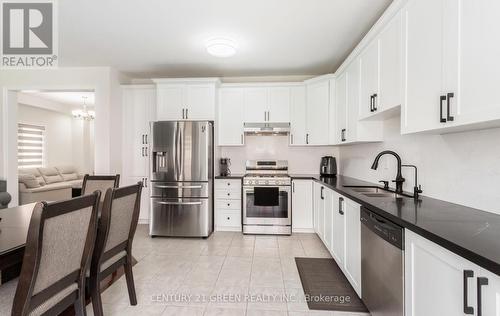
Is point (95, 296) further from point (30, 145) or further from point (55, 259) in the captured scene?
point (30, 145)

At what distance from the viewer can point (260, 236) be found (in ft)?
Result: 11.9

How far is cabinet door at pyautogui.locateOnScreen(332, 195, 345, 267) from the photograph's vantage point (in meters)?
2.31

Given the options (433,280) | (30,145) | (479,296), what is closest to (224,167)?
(433,280)

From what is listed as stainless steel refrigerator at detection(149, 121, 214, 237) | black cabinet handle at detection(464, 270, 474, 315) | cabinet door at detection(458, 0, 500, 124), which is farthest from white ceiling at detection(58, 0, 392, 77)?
black cabinet handle at detection(464, 270, 474, 315)

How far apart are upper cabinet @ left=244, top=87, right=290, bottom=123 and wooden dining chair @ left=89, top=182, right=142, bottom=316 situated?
244 cm

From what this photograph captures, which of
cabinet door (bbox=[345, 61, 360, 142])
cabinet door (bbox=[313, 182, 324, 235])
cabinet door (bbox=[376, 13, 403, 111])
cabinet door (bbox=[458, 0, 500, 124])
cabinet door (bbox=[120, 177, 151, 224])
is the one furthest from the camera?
cabinet door (bbox=[120, 177, 151, 224])

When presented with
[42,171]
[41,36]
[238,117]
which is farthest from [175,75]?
[42,171]

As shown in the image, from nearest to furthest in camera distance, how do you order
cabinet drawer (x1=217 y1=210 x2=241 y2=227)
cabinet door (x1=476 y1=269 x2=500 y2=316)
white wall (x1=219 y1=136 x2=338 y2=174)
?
cabinet door (x1=476 y1=269 x2=500 y2=316) → cabinet drawer (x1=217 y1=210 x2=241 y2=227) → white wall (x1=219 y1=136 x2=338 y2=174)

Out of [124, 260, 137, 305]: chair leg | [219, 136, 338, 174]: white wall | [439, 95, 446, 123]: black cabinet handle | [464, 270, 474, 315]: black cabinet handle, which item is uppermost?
[439, 95, 446, 123]: black cabinet handle

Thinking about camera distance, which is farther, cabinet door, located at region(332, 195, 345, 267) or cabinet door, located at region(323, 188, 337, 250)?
cabinet door, located at region(323, 188, 337, 250)

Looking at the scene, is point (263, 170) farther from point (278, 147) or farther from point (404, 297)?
point (404, 297)

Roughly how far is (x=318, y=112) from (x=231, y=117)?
55.0 inches

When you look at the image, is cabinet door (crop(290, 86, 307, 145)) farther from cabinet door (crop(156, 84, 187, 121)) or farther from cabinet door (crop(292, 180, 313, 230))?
cabinet door (crop(156, 84, 187, 121))

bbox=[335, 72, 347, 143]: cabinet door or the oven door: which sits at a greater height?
bbox=[335, 72, 347, 143]: cabinet door
